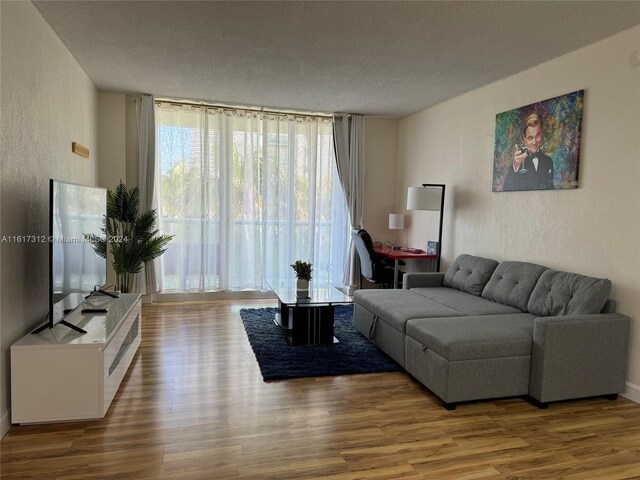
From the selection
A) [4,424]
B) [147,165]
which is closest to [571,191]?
[4,424]

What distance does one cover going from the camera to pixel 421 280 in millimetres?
4543

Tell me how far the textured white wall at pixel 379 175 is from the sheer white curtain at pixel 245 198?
487 millimetres

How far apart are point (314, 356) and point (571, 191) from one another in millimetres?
2502

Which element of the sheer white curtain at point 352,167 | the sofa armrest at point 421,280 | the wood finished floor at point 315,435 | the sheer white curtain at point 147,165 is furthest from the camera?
the sheer white curtain at point 352,167

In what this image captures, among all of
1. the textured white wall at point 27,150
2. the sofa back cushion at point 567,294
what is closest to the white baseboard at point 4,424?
the textured white wall at point 27,150

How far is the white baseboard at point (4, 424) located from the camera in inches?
91.2

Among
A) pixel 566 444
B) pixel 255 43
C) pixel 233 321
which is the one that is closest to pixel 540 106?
pixel 255 43

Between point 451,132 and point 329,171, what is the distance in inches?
69.5

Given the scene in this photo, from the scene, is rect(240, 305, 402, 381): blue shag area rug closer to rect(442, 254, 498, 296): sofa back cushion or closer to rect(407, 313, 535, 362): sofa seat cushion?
rect(407, 313, 535, 362): sofa seat cushion

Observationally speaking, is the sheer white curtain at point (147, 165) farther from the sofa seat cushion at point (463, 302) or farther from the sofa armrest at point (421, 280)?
the sofa seat cushion at point (463, 302)

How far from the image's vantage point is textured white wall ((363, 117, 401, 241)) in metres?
6.31

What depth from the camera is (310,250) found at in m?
6.07

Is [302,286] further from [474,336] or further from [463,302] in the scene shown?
[474,336]

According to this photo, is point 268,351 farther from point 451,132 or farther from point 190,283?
point 451,132
